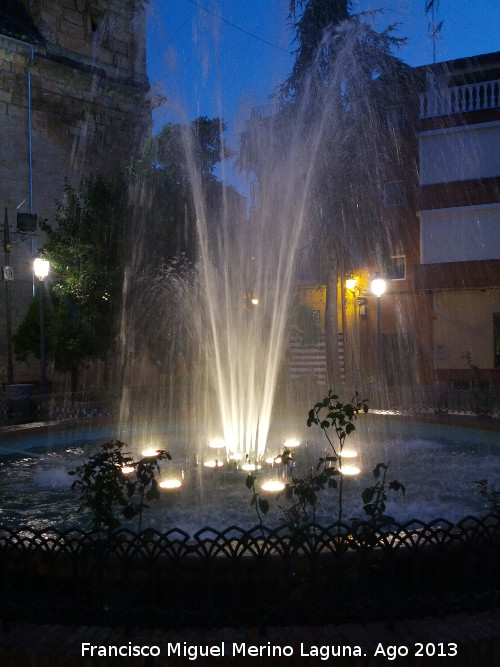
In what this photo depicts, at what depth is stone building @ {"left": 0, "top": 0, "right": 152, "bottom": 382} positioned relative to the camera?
20.8 m

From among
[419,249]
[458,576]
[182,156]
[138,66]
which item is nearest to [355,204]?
[419,249]

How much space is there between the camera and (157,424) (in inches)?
498

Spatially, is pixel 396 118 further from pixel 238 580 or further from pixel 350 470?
pixel 238 580

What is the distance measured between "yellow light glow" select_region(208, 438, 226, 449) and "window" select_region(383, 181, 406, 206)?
51.9 ft

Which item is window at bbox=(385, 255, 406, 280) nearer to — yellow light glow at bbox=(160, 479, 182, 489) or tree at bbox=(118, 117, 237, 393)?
tree at bbox=(118, 117, 237, 393)

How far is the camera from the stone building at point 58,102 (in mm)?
20828

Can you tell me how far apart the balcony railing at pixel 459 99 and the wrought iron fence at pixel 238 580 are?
2014 centimetres

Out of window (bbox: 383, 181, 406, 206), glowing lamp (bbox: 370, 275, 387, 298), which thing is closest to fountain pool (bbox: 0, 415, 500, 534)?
glowing lamp (bbox: 370, 275, 387, 298)

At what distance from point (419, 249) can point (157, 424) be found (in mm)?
14570

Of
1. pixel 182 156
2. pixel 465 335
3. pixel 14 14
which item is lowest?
pixel 465 335

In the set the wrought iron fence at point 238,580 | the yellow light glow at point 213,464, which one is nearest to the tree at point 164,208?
the yellow light glow at point 213,464

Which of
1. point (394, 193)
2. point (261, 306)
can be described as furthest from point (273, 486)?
point (394, 193)

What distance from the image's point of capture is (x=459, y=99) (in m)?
21.1

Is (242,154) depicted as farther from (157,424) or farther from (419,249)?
(157,424)
